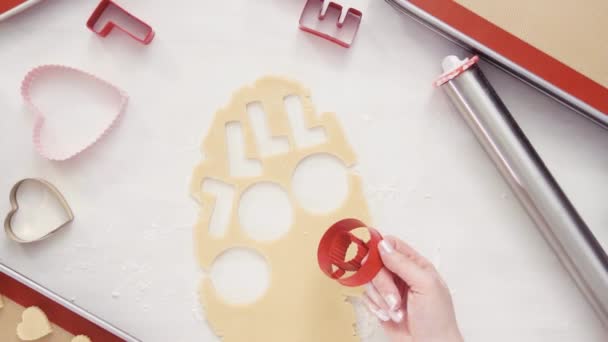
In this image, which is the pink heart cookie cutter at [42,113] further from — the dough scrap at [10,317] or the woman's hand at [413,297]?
the woman's hand at [413,297]

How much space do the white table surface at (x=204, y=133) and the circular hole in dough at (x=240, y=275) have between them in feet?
0.09

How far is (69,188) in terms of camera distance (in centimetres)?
73

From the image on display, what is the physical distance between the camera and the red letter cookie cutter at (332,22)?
71 cm

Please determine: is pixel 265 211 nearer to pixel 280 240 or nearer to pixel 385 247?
pixel 280 240

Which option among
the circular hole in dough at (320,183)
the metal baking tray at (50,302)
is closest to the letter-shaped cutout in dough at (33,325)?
the metal baking tray at (50,302)

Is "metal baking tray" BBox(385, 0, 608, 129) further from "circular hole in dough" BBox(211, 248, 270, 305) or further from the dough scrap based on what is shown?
the dough scrap

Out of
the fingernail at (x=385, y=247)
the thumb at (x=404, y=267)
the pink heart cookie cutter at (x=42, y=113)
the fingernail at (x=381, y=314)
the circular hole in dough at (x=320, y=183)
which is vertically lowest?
the fingernail at (x=381, y=314)

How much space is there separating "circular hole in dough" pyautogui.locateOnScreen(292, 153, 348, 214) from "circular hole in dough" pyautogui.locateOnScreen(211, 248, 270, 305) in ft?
0.30

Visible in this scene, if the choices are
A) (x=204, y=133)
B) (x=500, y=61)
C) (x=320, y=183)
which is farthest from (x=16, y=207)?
(x=500, y=61)

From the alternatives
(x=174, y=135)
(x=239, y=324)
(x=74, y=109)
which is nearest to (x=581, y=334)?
(x=239, y=324)

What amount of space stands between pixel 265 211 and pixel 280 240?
4 cm

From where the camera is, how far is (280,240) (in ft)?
2.36

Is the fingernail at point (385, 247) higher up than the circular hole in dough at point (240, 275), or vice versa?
the circular hole in dough at point (240, 275)

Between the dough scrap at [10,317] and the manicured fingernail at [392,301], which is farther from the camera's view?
the dough scrap at [10,317]
